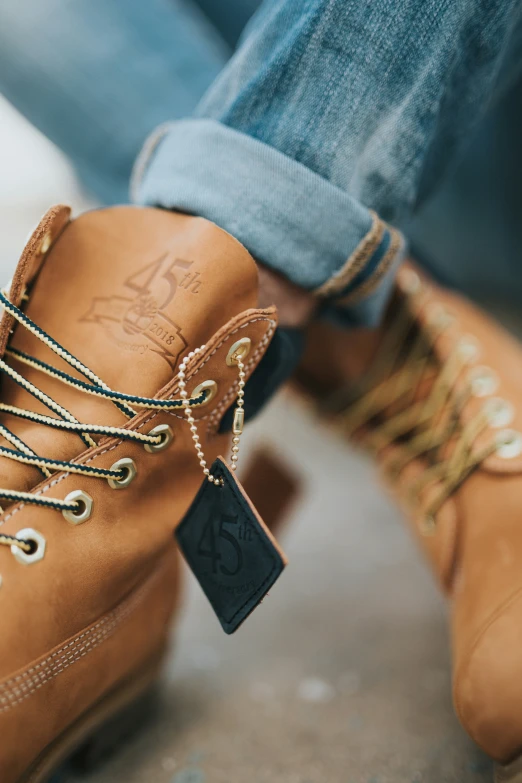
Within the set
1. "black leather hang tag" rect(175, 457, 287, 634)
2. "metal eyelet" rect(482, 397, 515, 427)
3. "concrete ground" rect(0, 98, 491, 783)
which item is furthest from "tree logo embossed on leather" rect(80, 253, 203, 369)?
"metal eyelet" rect(482, 397, 515, 427)

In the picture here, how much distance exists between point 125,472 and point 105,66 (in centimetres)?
57

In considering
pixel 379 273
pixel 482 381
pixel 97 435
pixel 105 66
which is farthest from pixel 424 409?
pixel 105 66

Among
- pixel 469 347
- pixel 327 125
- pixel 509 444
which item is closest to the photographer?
pixel 327 125

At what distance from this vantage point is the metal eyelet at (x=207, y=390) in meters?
0.50

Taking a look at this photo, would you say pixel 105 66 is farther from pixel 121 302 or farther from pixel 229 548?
pixel 229 548

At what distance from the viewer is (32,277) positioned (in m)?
0.54

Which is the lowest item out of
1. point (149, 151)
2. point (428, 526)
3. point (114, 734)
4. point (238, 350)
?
point (114, 734)

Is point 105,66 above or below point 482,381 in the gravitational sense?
above

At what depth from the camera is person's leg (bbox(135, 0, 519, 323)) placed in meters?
0.53

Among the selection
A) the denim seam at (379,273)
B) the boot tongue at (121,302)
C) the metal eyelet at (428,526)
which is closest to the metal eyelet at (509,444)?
the metal eyelet at (428,526)

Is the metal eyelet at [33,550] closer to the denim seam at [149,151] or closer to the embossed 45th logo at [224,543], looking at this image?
the embossed 45th logo at [224,543]

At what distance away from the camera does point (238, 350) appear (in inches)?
20.1

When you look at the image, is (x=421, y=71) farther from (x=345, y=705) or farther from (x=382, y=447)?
(x=345, y=705)

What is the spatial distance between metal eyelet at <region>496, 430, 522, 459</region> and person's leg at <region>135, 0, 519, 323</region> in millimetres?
237
